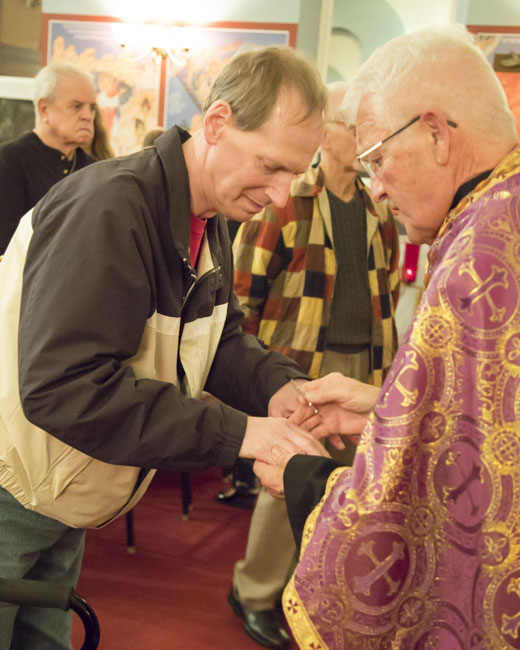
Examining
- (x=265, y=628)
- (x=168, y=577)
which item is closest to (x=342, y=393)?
(x=265, y=628)

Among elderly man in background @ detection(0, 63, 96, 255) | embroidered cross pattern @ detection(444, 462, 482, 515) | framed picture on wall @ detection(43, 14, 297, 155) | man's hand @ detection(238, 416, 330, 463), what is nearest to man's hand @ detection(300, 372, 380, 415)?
man's hand @ detection(238, 416, 330, 463)

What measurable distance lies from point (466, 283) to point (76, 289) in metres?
0.65

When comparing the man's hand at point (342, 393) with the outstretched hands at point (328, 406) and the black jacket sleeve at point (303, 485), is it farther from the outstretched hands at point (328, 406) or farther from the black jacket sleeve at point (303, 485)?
the black jacket sleeve at point (303, 485)

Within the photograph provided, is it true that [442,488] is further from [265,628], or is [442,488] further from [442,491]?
[265,628]

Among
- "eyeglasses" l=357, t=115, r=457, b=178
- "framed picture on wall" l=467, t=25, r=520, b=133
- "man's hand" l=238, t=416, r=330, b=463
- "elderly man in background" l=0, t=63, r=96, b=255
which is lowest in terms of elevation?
"man's hand" l=238, t=416, r=330, b=463

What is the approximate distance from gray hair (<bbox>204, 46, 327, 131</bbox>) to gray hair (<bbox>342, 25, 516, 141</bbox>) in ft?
0.56

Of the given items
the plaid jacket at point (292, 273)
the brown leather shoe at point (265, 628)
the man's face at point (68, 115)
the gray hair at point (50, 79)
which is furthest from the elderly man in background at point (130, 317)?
the gray hair at point (50, 79)

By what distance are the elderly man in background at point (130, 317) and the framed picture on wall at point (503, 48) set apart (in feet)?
15.6

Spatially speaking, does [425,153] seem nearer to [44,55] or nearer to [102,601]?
[102,601]

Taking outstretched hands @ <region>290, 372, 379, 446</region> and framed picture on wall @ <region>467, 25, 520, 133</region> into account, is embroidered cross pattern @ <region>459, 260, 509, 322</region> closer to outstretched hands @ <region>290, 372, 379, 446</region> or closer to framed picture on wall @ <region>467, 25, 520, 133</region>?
outstretched hands @ <region>290, 372, 379, 446</region>

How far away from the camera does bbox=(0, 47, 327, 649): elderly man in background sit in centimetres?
125

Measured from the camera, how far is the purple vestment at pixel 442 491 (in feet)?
3.43

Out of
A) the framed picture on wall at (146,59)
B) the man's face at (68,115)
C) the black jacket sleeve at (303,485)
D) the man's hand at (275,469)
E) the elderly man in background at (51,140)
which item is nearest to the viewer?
the black jacket sleeve at (303,485)

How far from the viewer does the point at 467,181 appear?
1267 millimetres
